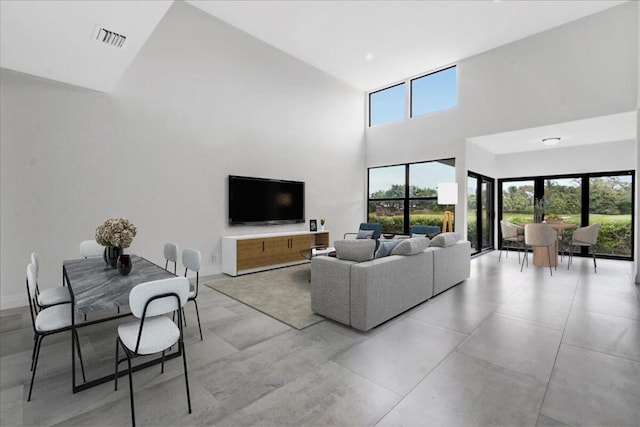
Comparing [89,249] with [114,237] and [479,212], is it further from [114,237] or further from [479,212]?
[479,212]

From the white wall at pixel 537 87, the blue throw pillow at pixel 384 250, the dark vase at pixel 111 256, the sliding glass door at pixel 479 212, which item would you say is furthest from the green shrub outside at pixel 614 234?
the dark vase at pixel 111 256

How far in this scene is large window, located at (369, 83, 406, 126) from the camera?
7723mm

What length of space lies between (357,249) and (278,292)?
1.66 meters

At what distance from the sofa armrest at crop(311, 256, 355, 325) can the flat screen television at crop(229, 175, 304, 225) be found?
278 cm

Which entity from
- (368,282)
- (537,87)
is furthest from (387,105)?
(368,282)

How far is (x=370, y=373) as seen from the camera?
2156 mm

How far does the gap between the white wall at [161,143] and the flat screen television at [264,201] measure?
18cm

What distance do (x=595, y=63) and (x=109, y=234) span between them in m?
7.47

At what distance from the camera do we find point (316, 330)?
2.91 metres

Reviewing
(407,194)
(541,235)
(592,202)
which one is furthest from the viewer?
(407,194)

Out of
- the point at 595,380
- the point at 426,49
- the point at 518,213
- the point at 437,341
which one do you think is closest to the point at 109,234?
the point at 437,341

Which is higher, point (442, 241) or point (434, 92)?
point (434, 92)

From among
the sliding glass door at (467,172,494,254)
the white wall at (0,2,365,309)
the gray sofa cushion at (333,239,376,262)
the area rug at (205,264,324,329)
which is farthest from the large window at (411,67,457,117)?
the gray sofa cushion at (333,239,376,262)

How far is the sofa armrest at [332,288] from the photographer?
9.77 feet
